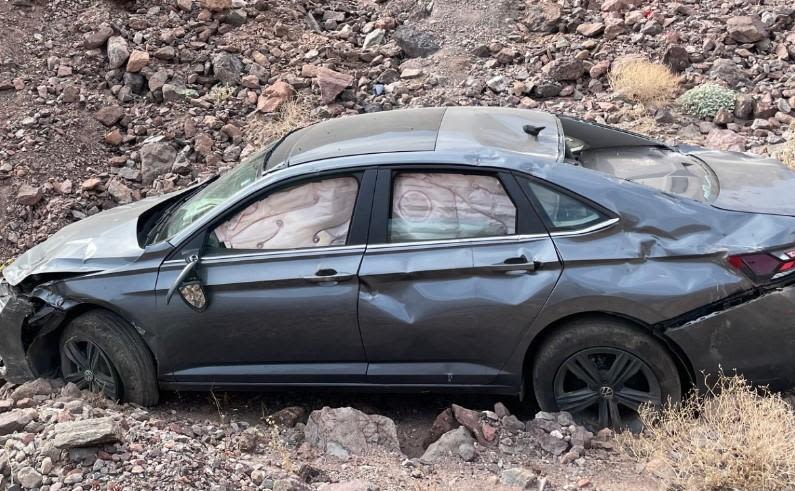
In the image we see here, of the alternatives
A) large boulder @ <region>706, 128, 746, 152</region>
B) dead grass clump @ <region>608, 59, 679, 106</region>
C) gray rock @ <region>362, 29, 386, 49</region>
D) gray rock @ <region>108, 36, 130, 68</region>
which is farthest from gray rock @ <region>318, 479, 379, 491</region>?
gray rock @ <region>362, 29, 386, 49</region>

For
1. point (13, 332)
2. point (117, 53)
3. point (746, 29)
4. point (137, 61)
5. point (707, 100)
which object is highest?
point (117, 53)

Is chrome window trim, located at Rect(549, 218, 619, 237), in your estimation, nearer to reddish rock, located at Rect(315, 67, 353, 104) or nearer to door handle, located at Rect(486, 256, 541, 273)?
door handle, located at Rect(486, 256, 541, 273)

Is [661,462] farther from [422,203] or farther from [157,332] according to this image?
[157,332]

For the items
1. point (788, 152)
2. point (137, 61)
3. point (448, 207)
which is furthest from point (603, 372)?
point (137, 61)

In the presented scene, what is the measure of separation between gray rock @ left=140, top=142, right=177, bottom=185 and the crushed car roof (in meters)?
4.02

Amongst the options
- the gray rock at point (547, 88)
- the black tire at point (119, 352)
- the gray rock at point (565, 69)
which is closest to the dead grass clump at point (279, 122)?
the gray rock at point (547, 88)

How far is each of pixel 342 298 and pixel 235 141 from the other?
17.5ft

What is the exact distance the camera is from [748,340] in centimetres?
425

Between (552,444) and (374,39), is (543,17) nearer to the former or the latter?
(374,39)

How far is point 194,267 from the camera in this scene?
186 inches

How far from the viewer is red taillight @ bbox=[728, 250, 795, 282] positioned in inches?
165

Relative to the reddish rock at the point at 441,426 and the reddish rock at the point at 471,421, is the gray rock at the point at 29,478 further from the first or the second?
the reddish rock at the point at 471,421

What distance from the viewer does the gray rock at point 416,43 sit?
10773 millimetres

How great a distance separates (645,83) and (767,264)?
5486 millimetres
